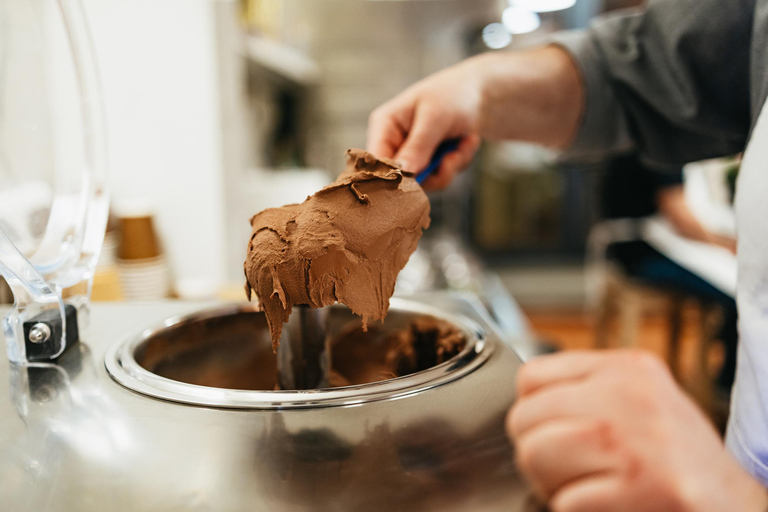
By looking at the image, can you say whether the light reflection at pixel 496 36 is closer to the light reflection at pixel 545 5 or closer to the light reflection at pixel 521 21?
the light reflection at pixel 521 21

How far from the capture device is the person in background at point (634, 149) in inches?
9.3

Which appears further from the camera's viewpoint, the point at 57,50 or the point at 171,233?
the point at 171,233

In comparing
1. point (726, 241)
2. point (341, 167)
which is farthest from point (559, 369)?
point (341, 167)

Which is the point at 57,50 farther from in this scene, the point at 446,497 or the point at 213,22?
the point at 446,497

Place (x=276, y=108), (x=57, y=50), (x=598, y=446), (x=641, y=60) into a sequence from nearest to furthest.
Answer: (x=598, y=446), (x=641, y=60), (x=57, y=50), (x=276, y=108)

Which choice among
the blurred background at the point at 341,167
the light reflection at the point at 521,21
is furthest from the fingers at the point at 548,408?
the light reflection at the point at 521,21

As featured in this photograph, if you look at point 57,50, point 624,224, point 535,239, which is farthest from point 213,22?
point 535,239

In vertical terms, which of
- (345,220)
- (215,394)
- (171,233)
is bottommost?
(171,233)

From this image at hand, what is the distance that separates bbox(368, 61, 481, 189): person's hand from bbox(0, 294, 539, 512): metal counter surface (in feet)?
1.09

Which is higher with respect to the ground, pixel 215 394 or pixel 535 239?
pixel 215 394

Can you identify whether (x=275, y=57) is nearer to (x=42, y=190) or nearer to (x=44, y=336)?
(x=42, y=190)

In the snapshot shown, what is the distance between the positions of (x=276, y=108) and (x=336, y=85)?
696 millimetres

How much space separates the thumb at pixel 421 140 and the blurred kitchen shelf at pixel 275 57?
1.12 meters

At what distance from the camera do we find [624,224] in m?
3.08
